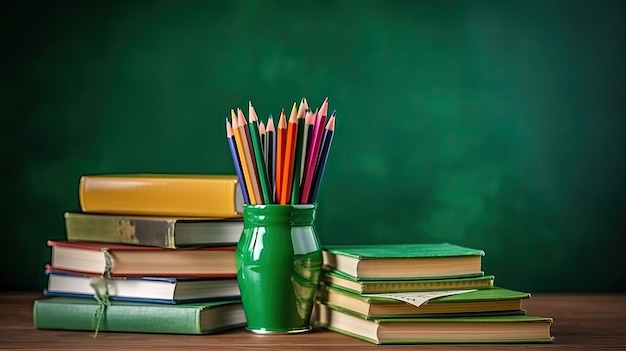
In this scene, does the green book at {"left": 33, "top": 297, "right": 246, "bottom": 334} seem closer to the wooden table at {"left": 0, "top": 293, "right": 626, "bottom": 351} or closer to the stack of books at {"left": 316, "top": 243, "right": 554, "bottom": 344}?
the wooden table at {"left": 0, "top": 293, "right": 626, "bottom": 351}

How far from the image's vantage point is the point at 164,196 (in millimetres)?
1218

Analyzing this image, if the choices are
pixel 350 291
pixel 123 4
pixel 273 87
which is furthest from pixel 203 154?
pixel 350 291

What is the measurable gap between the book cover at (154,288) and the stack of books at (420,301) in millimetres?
138

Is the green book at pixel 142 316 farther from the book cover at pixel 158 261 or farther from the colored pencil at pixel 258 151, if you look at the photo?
the colored pencil at pixel 258 151

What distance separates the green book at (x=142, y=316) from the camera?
1.14 meters

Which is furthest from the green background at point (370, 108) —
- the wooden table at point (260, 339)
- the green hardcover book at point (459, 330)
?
the green hardcover book at point (459, 330)

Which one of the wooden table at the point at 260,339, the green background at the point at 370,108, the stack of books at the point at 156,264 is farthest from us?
the green background at the point at 370,108

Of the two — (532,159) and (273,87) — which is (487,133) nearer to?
(532,159)

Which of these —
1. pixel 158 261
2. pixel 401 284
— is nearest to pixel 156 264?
pixel 158 261

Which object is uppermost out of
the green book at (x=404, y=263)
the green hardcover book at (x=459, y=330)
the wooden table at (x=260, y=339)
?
the green book at (x=404, y=263)

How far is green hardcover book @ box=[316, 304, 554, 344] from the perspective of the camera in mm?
1062

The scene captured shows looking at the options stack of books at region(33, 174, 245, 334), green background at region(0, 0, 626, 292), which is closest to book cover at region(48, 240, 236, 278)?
stack of books at region(33, 174, 245, 334)

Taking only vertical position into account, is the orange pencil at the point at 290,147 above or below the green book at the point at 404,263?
above

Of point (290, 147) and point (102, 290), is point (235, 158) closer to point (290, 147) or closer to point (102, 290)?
point (290, 147)
